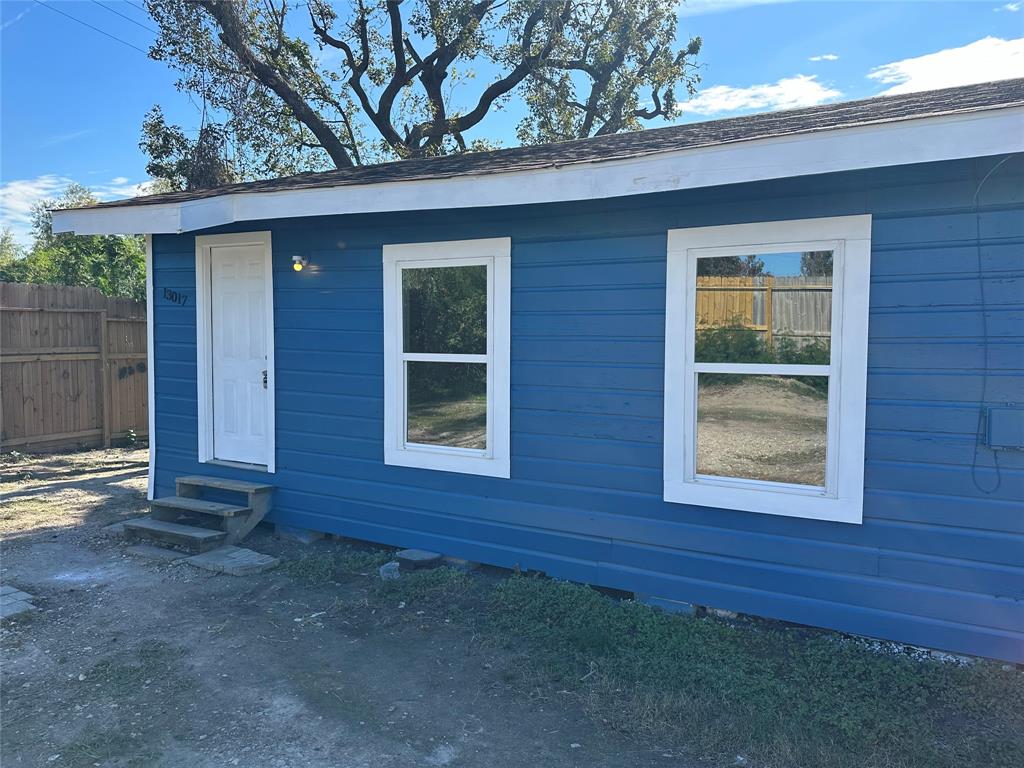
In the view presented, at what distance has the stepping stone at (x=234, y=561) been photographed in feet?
16.7

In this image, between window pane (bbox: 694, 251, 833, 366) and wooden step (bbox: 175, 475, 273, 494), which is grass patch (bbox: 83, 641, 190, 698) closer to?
wooden step (bbox: 175, 475, 273, 494)

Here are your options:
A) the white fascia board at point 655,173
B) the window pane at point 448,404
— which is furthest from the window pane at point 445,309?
the white fascia board at point 655,173

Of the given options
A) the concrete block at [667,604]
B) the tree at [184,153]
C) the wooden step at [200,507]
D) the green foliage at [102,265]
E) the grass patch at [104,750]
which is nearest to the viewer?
the grass patch at [104,750]

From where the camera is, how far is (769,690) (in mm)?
3279

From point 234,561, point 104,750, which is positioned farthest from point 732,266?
point 234,561

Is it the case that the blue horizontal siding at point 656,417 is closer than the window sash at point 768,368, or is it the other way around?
the blue horizontal siding at point 656,417

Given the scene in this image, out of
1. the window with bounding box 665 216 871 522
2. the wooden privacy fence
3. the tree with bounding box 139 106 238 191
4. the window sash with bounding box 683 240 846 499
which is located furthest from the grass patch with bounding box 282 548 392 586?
the tree with bounding box 139 106 238 191

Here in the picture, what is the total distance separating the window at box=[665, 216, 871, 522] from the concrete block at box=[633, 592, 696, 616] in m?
0.64

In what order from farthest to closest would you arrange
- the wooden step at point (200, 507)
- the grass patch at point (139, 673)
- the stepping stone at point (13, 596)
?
the wooden step at point (200, 507)
the stepping stone at point (13, 596)
the grass patch at point (139, 673)

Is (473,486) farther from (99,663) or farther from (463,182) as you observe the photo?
(99,663)

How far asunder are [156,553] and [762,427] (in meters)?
4.54

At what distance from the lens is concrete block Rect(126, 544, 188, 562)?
538 centimetres

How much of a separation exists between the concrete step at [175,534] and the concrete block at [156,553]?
0.26 ft

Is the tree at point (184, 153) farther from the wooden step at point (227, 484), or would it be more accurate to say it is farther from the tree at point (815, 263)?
the tree at point (815, 263)
